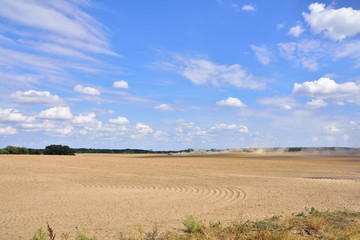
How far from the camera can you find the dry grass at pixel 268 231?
6383mm

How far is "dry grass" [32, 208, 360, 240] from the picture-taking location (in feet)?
20.9

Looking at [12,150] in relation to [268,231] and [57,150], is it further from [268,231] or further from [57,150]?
[268,231]

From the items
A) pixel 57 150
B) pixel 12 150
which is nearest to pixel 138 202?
pixel 57 150

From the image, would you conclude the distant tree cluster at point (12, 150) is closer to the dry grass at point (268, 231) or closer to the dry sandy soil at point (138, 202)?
the dry sandy soil at point (138, 202)

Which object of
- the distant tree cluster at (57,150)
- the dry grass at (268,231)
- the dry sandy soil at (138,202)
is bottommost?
the dry sandy soil at (138,202)

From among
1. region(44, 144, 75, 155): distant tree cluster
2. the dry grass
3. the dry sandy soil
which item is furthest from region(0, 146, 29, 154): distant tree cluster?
the dry grass

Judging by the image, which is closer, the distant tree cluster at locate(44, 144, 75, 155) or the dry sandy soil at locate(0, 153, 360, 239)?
the dry sandy soil at locate(0, 153, 360, 239)

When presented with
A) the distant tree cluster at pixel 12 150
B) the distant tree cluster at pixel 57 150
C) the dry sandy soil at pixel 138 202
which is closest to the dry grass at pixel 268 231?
the dry sandy soil at pixel 138 202

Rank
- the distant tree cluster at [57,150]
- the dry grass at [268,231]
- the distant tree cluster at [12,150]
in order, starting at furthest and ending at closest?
the distant tree cluster at [57,150] < the distant tree cluster at [12,150] < the dry grass at [268,231]

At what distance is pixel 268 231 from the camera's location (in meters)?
6.70

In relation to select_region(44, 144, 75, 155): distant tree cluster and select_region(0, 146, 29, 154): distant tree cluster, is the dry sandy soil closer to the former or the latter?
select_region(44, 144, 75, 155): distant tree cluster

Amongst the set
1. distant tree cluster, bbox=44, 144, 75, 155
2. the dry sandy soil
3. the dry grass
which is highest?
distant tree cluster, bbox=44, 144, 75, 155

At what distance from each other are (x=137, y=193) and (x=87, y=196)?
6.81 ft

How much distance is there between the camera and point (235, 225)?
7.34 m
